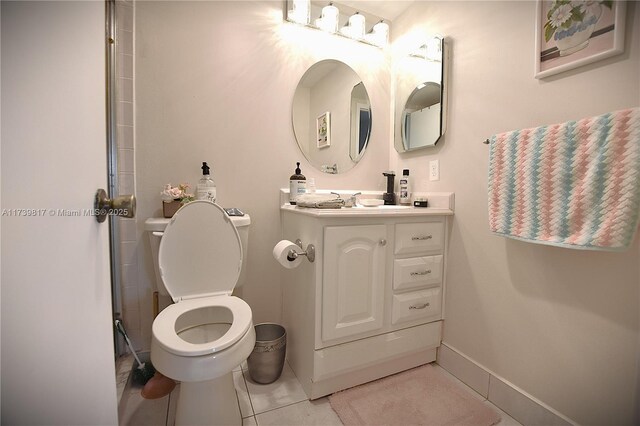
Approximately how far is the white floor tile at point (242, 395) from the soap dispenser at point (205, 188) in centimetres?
95

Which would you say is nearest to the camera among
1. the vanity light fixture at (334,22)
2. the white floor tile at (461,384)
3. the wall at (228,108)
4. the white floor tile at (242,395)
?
the white floor tile at (242,395)

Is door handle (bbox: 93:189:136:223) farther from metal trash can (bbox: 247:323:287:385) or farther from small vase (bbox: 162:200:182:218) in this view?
metal trash can (bbox: 247:323:287:385)

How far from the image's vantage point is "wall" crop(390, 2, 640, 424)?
0.92 meters

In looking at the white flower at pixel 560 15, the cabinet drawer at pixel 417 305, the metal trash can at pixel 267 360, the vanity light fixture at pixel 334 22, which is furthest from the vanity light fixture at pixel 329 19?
the metal trash can at pixel 267 360

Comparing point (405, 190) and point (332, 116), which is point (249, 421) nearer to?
point (405, 190)

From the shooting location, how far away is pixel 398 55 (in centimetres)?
190

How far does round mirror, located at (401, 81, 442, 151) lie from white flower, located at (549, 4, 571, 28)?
21.6 inches

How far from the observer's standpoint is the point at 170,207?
4.56 ft

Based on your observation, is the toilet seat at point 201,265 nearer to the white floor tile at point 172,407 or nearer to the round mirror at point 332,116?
the white floor tile at point 172,407

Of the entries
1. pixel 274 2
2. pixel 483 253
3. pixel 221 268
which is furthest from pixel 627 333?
pixel 274 2

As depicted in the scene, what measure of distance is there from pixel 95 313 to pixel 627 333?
1.51 m

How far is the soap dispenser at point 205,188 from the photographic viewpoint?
144cm

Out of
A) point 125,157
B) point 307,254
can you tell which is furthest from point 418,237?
point 125,157

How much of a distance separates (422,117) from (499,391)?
1495mm
